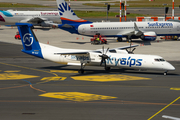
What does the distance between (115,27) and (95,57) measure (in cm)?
3042

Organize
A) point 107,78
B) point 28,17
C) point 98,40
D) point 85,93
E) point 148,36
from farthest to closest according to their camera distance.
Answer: point 28,17
point 148,36
point 98,40
point 107,78
point 85,93

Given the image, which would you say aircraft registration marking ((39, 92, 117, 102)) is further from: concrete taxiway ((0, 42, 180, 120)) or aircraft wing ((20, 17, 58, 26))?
aircraft wing ((20, 17, 58, 26))

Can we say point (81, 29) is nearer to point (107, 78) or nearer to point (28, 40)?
point (28, 40)

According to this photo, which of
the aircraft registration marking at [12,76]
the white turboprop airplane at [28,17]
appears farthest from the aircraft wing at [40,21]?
the aircraft registration marking at [12,76]

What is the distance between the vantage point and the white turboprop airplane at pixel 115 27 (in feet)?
221

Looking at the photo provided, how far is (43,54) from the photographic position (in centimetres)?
4225

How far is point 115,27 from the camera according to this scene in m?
68.9

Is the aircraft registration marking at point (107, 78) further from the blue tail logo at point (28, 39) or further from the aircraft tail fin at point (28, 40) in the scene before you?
the blue tail logo at point (28, 39)

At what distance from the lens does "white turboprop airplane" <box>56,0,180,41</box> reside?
67438 mm

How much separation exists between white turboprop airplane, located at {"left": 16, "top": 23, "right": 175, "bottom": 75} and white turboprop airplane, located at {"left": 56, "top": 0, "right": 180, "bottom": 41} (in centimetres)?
2439

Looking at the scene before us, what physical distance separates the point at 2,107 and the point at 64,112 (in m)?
5.79

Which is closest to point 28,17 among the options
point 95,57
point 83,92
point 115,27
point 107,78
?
point 115,27

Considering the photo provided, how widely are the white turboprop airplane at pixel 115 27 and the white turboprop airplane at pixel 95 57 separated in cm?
2439

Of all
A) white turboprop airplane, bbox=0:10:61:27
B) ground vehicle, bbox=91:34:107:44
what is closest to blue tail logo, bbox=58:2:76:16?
ground vehicle, bbox=91:34:107:44
